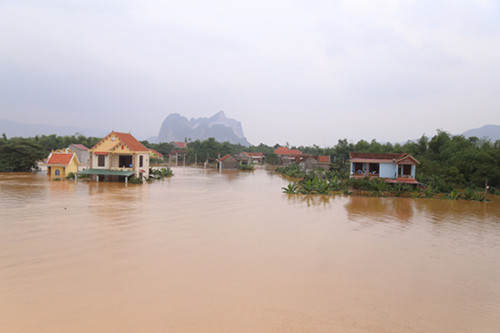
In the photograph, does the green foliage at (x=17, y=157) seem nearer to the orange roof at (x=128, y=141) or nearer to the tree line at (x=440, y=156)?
the tree line at (x=440, y=156)

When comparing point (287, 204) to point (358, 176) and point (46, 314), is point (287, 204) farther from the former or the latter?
point (46, 314)

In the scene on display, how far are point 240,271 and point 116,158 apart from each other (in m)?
23.5

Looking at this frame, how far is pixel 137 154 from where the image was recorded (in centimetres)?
2902

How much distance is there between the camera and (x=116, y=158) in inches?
1153

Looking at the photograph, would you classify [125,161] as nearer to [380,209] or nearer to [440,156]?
[380,209]

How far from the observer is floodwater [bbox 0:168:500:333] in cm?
654

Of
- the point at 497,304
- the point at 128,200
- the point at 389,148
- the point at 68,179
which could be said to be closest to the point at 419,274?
the point at 497,304

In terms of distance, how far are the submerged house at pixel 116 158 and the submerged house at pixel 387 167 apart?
18527 mm

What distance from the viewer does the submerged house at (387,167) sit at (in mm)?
27047

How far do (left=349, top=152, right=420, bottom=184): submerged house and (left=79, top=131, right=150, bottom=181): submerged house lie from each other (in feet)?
60.8

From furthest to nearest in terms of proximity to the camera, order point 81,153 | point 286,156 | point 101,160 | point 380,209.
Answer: point 286,156 < point 81,153 < point 101,160 < point 380,209

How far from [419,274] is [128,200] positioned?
52.4ft

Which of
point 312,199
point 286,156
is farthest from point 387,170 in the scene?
point 286,156

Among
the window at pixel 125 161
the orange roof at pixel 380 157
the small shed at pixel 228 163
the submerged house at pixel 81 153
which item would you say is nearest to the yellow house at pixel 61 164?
the window at pixel 125 161
